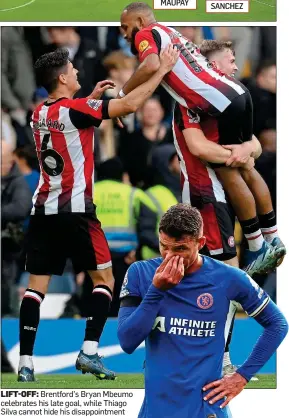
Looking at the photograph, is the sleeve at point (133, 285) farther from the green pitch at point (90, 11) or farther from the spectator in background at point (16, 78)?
the green pitch at point (90, 11)

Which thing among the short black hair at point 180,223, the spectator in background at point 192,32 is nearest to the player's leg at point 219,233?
the spectator in background at point 192,32

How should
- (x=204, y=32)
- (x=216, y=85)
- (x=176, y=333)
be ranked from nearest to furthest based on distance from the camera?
(x=176, y=333), (x=216, y=85), (x=204, y=32)

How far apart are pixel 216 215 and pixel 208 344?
10.2ft

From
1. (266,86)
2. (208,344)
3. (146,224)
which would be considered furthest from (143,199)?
(208,344)

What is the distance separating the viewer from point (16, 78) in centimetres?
963

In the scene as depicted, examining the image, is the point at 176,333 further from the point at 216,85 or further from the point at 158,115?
the point at 158,115

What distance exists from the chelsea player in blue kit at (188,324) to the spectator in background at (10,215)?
13.3ft

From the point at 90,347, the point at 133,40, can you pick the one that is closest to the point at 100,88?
the point at 133,40

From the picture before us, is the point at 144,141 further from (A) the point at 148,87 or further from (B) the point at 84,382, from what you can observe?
(B) the point at 84,382

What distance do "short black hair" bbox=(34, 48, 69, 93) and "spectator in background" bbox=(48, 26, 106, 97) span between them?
0.96 feet

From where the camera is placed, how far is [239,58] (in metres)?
9.47

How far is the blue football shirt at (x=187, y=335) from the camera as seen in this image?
554 cm

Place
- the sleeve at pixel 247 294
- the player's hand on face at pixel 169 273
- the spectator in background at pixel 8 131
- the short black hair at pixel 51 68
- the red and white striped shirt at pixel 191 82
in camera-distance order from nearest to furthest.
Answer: the player's hand on face at pixel 169 273 → the sleeve at pixel 247 294 → the red and white striped shirt at pixel 191 82 → the short black hair at pixel 51 68 → the spectator in background at pixel 8 131

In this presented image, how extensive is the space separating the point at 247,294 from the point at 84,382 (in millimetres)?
4012
